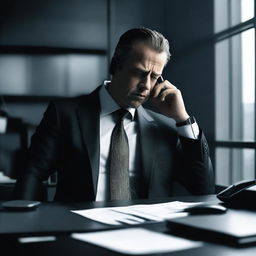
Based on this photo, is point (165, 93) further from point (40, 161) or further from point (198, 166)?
point (40, 161)

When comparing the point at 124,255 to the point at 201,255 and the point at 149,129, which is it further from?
the point at 149,129

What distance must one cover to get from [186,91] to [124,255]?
10.4 feet

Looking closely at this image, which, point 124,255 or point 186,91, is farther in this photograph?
point 186,91

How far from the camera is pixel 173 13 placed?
403cm

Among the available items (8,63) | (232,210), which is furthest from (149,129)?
(8,63)

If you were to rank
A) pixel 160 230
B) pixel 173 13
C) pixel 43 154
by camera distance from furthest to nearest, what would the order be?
pixel 173 13, pixel 43 154, pixel 160 230

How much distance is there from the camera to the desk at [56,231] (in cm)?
77

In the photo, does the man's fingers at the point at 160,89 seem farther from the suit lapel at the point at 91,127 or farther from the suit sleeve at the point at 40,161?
the suit sleeve at the point at 40,161

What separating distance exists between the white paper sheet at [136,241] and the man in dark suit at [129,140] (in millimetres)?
799

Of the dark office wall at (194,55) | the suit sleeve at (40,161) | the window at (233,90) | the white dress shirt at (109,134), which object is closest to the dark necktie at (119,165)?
the white dress shirt at (109,134)

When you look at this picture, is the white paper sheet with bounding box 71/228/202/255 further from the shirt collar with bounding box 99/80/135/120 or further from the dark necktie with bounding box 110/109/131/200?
the shirt collar with bounding box 99/80/135/120

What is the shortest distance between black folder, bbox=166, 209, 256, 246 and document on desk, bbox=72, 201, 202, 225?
0.11 meters

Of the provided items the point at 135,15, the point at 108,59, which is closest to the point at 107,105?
the point at 108,59

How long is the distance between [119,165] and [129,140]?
17cm
